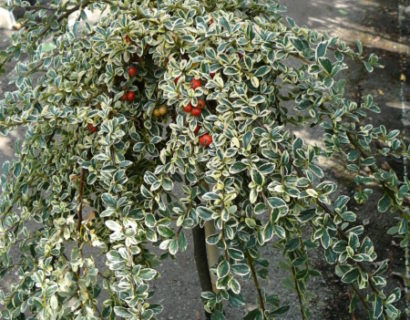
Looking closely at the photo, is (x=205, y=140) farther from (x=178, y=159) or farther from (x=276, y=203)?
(x=276, y=203)

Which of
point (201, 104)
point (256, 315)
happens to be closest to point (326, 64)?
point (201, 104)

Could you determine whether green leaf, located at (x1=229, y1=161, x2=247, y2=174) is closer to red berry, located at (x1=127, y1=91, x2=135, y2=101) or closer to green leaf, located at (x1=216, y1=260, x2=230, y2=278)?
green leaf, located at (x1=216, y1=260, x2=230, y2=278)

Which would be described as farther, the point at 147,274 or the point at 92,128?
the point at 92,128

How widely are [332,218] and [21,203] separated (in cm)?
94

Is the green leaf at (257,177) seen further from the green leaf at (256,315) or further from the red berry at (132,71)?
the red berry at (132,71)

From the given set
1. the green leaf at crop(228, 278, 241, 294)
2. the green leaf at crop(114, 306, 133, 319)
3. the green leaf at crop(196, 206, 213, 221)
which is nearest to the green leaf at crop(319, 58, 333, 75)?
the green leaf at crop(196, 206, 213, 221)

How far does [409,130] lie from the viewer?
3.76 meters

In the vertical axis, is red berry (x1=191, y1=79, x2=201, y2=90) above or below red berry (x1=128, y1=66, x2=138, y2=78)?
above

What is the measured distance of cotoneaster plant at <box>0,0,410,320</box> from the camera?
1.50m

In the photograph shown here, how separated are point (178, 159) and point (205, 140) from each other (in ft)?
0.30

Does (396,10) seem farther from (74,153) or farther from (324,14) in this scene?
(74,153)

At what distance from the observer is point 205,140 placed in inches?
62.0

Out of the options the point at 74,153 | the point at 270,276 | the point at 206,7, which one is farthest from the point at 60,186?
the point at 270,276

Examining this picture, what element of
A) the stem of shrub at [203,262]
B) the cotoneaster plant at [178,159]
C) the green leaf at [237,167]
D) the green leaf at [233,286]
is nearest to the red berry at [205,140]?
the cotoneaster plant at [178,159]
